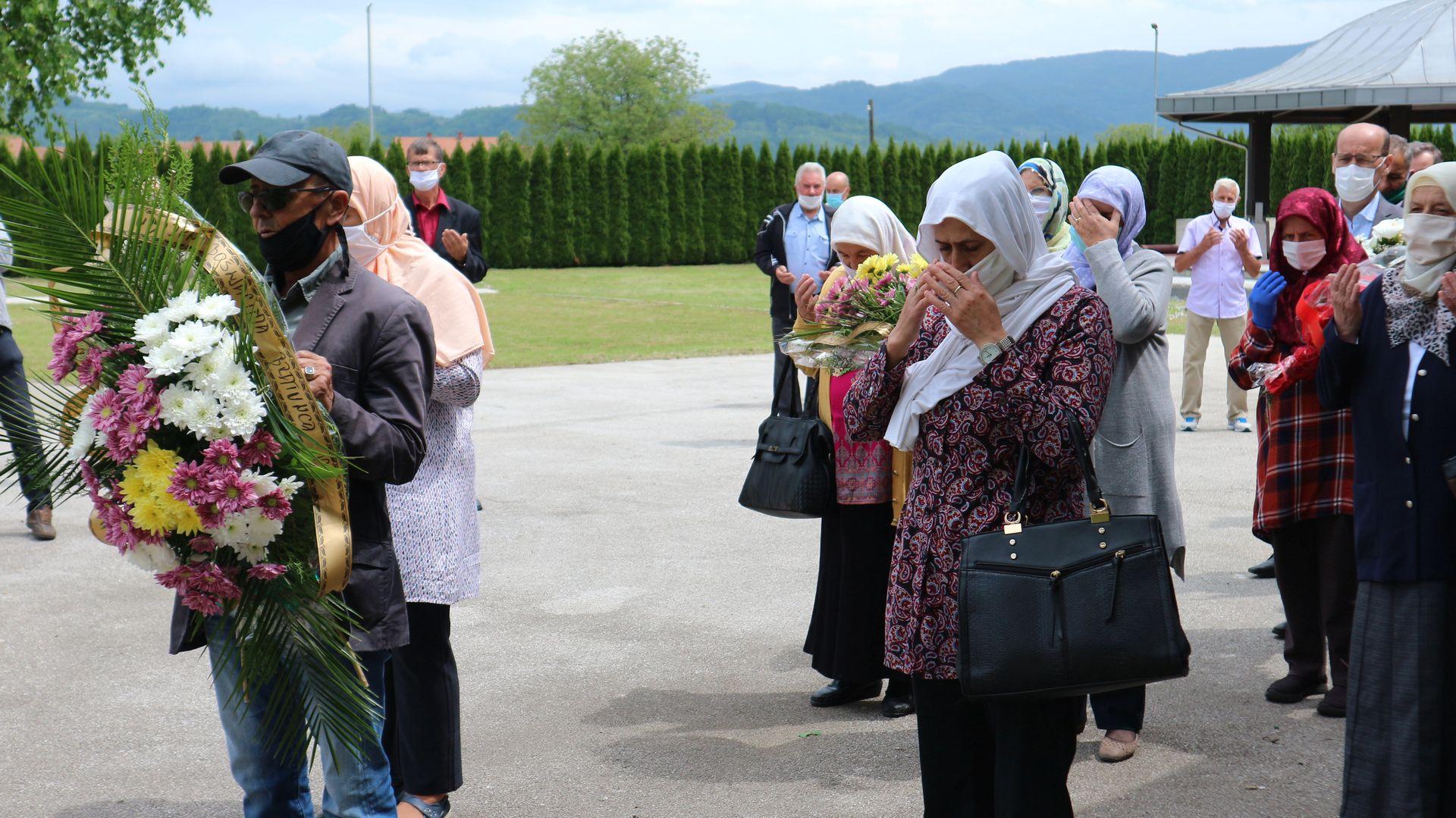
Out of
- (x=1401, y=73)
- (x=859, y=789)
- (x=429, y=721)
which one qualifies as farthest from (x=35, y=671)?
(x=1401, y=73)

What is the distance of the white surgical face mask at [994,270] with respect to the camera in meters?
3.25

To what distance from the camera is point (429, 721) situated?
158 inches

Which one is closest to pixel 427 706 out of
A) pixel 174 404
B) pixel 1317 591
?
pixel 174 404

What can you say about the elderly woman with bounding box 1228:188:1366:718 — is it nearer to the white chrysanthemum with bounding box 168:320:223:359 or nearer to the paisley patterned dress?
the paisley patterned dress

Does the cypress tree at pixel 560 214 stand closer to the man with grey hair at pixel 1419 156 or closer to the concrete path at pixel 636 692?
the concrete path at pixel 636 692

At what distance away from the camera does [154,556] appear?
267 cm

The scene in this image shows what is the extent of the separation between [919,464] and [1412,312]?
1.44m

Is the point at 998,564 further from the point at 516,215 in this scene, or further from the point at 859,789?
the point at 516,215

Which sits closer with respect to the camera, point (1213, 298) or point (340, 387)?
point (340, 387)

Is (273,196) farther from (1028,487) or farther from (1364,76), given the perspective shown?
(1364,76)

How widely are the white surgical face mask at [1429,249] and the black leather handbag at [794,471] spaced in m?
2.10

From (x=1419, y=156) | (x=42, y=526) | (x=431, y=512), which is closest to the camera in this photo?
(x=431, y=512)

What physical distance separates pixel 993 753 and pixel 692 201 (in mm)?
37142

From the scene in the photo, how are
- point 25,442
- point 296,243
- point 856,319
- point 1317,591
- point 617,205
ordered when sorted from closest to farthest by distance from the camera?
point 25,442
point 296,243
point 856,319
point 1317,591
point 617,205
